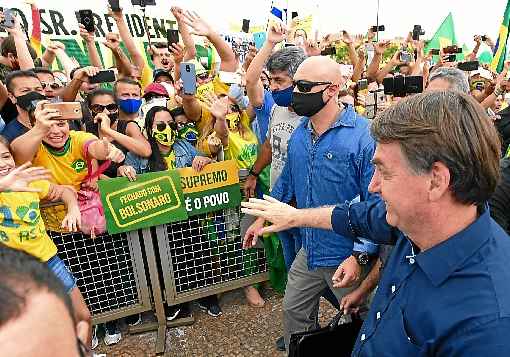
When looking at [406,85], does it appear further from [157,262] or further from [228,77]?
[157,262]

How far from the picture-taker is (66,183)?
10.2 ft

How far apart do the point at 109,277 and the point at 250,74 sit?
2082 mm

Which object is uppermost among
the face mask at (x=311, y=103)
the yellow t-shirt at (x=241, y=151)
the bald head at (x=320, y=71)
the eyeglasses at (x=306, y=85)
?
the bald head at (x=320, y=71)

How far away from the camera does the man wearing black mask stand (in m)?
3.28

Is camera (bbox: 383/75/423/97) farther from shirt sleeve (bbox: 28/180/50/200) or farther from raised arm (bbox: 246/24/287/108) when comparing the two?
shirt sleeve (bbox: 28/180/50/200)

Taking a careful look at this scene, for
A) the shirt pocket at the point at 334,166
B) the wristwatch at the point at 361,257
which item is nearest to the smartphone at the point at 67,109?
the shirt pocket at the point at 334,166

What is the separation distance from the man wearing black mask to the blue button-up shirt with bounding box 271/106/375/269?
2.12 meters

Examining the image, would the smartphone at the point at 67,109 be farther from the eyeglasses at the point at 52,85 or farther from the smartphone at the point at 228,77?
the eyeglasses at the point at 52,85

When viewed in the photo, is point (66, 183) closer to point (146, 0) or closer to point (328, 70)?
point (328, 70)

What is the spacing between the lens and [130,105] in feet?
12.7

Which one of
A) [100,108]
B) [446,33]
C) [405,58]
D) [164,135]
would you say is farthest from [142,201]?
[446,33]

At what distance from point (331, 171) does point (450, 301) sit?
1.41 metres

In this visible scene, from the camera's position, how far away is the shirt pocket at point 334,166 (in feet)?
8.21

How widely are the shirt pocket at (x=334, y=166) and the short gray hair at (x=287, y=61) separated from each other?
1111 millimetres
